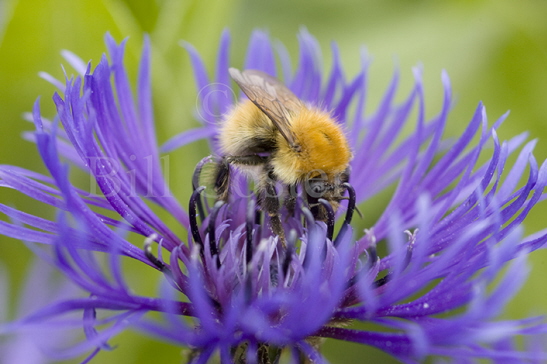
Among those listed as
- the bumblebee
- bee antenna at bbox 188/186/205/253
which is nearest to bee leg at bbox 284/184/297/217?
the bumblebee

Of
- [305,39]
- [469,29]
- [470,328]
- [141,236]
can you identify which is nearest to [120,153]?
[141,236]

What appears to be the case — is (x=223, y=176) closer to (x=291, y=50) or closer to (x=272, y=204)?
(x=272, y=204)

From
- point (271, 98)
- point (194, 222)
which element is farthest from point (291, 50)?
point (194, 222)

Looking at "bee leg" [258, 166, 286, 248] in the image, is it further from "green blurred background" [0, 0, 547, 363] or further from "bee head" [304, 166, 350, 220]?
"green blurred background" [0, 0, 547, 363]

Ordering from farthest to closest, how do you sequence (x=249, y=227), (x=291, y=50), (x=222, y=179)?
(x=291, y=50)
(x=222, y=179)
(x=249, y=227)

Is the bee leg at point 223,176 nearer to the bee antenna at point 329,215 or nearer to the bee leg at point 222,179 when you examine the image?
the bee leg at point 222,179

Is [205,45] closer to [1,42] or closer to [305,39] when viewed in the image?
[305,39]
